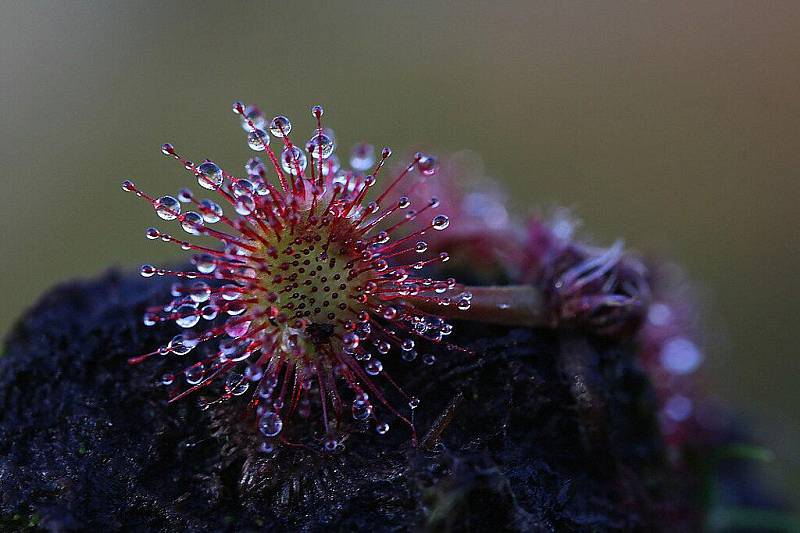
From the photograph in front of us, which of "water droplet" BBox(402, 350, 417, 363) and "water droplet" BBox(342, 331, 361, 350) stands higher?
"water droplet" BBox(402, 350, 417, 363)

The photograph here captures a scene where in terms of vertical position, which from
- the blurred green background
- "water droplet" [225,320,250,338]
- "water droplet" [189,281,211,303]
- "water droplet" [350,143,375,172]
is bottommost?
"water droplet" [225,320,250,338]

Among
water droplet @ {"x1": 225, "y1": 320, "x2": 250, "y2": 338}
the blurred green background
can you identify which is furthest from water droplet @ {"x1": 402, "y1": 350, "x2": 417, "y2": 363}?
the blurred green background

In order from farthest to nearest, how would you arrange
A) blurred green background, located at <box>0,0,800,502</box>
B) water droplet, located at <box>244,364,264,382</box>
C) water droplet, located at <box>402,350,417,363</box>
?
blurred green background, located at <box>0,0,800,502</box> → water droplet, located at <box>402,350,417,363</box> → water droplet, located at <box>244,364,264,382</box>

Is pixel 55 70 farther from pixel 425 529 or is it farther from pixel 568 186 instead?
pixel 425 529

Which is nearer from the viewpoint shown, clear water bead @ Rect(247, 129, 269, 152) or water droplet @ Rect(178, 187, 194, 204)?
water droplet @ Rect(178, 187, 194, 204)

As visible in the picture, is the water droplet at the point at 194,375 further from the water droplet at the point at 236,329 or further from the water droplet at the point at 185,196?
the water droplet at the point at 185,196

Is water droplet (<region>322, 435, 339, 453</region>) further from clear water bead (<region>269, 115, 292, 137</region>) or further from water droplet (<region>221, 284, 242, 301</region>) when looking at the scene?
clear water bead (<region>269, 115, 292, 137</region>)
